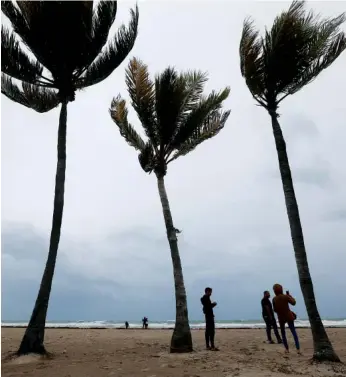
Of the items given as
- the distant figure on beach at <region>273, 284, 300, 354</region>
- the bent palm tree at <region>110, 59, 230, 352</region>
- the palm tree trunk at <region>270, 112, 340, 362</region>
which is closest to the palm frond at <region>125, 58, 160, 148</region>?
the bent palm tree at <region>110, 59, 230, 352</region>

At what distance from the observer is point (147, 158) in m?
13.6

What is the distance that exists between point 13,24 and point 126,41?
3412 millimetres

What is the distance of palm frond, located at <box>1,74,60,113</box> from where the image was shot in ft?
41.8

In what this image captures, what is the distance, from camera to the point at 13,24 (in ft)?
38.0

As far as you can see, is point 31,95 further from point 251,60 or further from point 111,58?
point 251,60

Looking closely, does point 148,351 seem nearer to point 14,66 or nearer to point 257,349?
point 257,349

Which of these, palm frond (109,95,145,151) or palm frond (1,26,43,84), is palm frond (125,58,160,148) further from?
palm frond (1,26,43,84)

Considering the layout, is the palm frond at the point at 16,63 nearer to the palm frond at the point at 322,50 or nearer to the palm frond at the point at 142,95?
the palm frond at the point at 142,95

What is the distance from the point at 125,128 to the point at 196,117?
2536mm

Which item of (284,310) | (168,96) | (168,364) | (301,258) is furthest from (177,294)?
(168,96)

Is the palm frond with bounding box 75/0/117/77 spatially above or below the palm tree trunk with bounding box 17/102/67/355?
above

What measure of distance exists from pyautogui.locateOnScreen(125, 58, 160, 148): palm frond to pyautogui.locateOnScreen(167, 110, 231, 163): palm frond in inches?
47.5

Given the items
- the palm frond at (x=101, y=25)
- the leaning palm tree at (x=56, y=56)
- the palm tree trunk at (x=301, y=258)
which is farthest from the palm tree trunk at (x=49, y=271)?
the palm tree trunk at (x=301, y=258)

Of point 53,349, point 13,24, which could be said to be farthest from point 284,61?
point 53,349
